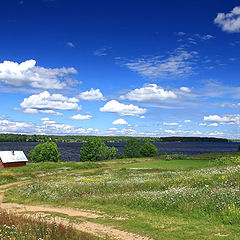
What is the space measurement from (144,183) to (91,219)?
42.2 ft

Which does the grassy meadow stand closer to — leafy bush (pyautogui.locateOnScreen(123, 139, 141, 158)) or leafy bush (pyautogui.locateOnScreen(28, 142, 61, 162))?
leafy bush (pyautogui.locateOnScreen(28, 142, 61, 162))

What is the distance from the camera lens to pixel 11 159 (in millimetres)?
69312

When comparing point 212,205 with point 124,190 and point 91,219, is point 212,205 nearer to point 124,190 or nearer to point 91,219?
point 91,219

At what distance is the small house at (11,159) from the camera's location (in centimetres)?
6762

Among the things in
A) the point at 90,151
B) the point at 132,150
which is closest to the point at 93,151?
the point at 90,151

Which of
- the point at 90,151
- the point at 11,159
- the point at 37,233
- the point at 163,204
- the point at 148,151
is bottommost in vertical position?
the point at 148,151

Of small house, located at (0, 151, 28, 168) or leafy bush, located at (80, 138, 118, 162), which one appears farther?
leafy bush, located at (80, 138, 118, 162)

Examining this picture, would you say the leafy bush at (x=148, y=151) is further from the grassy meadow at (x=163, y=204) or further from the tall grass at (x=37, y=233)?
the tall grass at (x=37, y=233)

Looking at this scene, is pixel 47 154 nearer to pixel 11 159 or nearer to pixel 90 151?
pixel 90 151

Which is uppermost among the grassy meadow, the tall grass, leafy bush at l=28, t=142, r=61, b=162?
the tall grass

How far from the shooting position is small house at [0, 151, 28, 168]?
6762cm

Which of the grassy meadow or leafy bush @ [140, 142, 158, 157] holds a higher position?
the grassy meadow

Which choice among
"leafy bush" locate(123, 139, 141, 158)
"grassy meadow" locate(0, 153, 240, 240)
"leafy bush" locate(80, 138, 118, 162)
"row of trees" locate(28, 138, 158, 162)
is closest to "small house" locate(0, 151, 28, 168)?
"row of trees" locate(28, 138, 158, 162)

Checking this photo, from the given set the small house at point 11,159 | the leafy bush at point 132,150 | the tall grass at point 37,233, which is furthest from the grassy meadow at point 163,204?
the leafy bush at point 132,150
